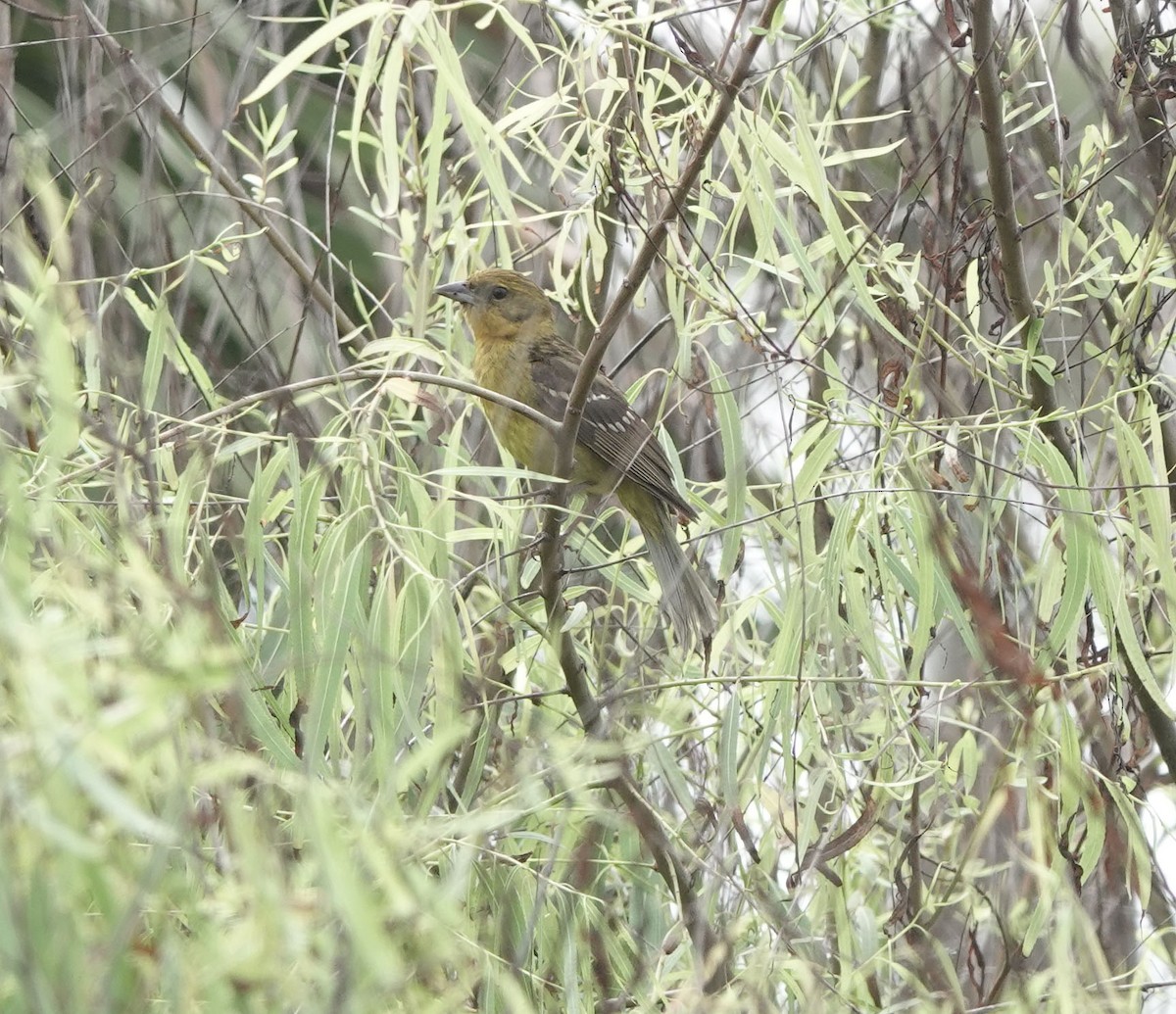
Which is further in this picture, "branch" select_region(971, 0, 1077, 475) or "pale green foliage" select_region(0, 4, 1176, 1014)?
"branch" select_region(971, 0, 1077, 475)

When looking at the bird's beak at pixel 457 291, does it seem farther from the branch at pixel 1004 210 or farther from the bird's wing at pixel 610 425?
the branch at pixel 1004 210

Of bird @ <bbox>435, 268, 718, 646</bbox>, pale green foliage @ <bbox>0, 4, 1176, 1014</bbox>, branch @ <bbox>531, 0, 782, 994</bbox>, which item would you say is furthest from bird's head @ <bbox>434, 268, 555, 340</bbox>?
branch @ <bbox>531, 0, 782, 994</bbox>

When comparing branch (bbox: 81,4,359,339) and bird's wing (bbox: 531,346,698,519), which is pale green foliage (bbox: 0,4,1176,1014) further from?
bird's wing (bbox: 531,346,698,519)

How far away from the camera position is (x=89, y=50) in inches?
125

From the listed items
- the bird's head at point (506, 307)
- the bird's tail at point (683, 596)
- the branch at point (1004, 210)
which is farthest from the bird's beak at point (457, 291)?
the branch at point (1004, 210)

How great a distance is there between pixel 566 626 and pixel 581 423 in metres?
1.24

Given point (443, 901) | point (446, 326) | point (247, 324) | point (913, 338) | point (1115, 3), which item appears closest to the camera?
point (443, 901)

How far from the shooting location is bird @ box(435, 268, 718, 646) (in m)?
3.54

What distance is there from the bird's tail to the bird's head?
848mm

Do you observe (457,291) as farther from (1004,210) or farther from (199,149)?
(1004,210)

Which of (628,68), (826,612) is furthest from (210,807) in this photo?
(628,68)

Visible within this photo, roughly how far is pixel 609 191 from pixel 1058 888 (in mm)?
1612

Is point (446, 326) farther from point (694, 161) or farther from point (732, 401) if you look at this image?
point (694, 161)

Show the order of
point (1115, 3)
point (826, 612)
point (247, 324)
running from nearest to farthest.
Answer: point (826, 612) → point (1115, 3) → point (247, 324)
